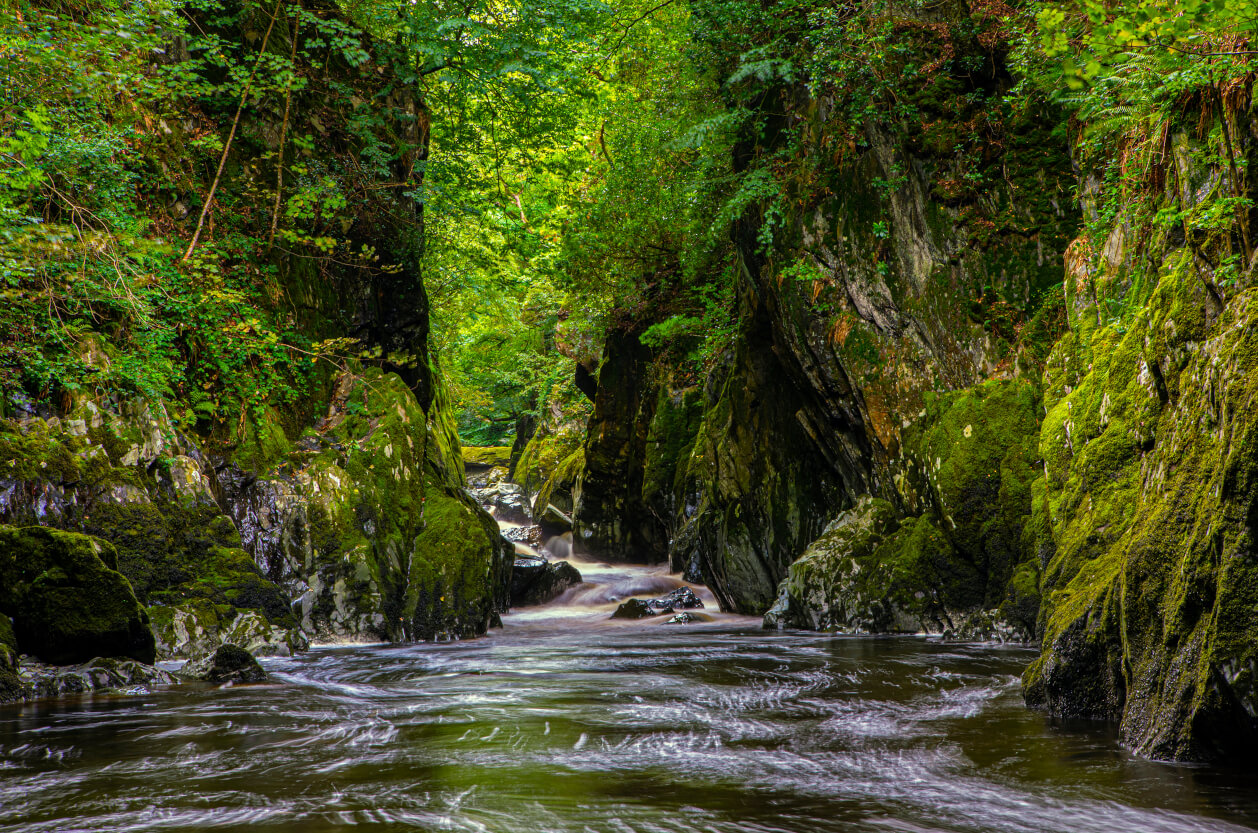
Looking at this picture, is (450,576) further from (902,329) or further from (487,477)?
(487,477)

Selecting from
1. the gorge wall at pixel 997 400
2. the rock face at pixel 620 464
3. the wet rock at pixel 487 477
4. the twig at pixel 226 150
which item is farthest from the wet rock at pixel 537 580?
the wet rock at pixel 487 477

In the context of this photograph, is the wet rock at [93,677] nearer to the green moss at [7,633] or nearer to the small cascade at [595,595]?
the green moss at [7,633]

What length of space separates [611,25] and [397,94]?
13.0 feet

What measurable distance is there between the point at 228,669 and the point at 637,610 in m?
7.52

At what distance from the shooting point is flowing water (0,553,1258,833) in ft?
10.8

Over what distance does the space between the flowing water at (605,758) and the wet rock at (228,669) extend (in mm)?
338

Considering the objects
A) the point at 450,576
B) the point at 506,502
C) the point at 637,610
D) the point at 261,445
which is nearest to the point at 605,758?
the point at 450,576

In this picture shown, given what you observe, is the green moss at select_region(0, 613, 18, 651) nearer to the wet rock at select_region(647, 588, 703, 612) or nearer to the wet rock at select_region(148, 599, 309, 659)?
the wet rock at select_region(148, 599, 309, 659)

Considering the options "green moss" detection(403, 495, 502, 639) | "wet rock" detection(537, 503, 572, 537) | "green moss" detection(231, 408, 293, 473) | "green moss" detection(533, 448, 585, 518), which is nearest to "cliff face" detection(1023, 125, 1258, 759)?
"green moss" detection(403, 495, 502, 639)

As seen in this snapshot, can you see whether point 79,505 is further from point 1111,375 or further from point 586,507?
point 586,507

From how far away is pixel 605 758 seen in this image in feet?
14.3

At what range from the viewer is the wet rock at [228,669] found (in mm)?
6836

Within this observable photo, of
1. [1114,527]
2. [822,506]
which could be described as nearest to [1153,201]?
[1114,527]

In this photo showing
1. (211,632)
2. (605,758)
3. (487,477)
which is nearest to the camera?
(605,758)
